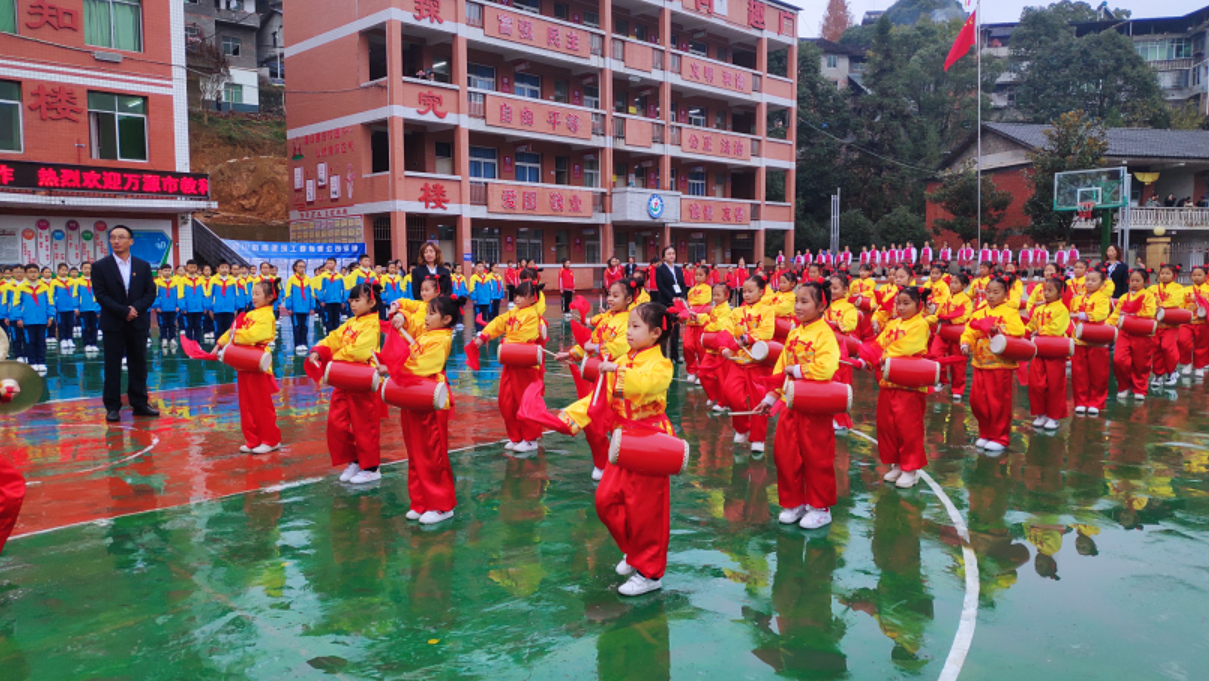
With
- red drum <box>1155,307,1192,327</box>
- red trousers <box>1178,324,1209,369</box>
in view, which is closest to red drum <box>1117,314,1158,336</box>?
red drum <box>1155,307,1192,327</box>

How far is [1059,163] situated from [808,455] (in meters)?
29.3

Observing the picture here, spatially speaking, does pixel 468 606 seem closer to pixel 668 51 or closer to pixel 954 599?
pixel 954 599

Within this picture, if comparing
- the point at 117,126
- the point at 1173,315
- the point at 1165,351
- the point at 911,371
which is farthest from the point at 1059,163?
the point at 117,126

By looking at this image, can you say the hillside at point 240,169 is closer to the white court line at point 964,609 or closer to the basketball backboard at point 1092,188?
the basketball backboard at point 1092,188

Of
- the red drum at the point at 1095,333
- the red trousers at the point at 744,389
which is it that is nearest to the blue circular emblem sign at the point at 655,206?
the red drum at the point at 1095,333

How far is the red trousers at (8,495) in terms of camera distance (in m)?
4.24

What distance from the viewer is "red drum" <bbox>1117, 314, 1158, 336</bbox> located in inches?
422

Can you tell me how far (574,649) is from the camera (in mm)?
3939

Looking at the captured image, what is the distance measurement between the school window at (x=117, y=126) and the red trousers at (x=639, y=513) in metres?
20.7

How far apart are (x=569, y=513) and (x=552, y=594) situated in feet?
4.72

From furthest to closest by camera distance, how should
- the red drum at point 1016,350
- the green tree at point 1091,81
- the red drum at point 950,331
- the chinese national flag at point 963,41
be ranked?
the green tree at point 1091,81
the chinese national flag at point 963,41
the red drum at point 950,331
the red drum at point 1016,350

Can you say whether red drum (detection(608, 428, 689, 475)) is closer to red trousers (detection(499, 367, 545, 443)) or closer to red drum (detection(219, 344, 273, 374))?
red trousers (detection(499, 367, 545, 443))

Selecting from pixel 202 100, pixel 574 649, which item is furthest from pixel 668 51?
pixel 574 649

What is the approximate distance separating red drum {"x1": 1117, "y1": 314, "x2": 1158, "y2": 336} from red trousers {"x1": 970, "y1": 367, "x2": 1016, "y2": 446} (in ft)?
13.7
